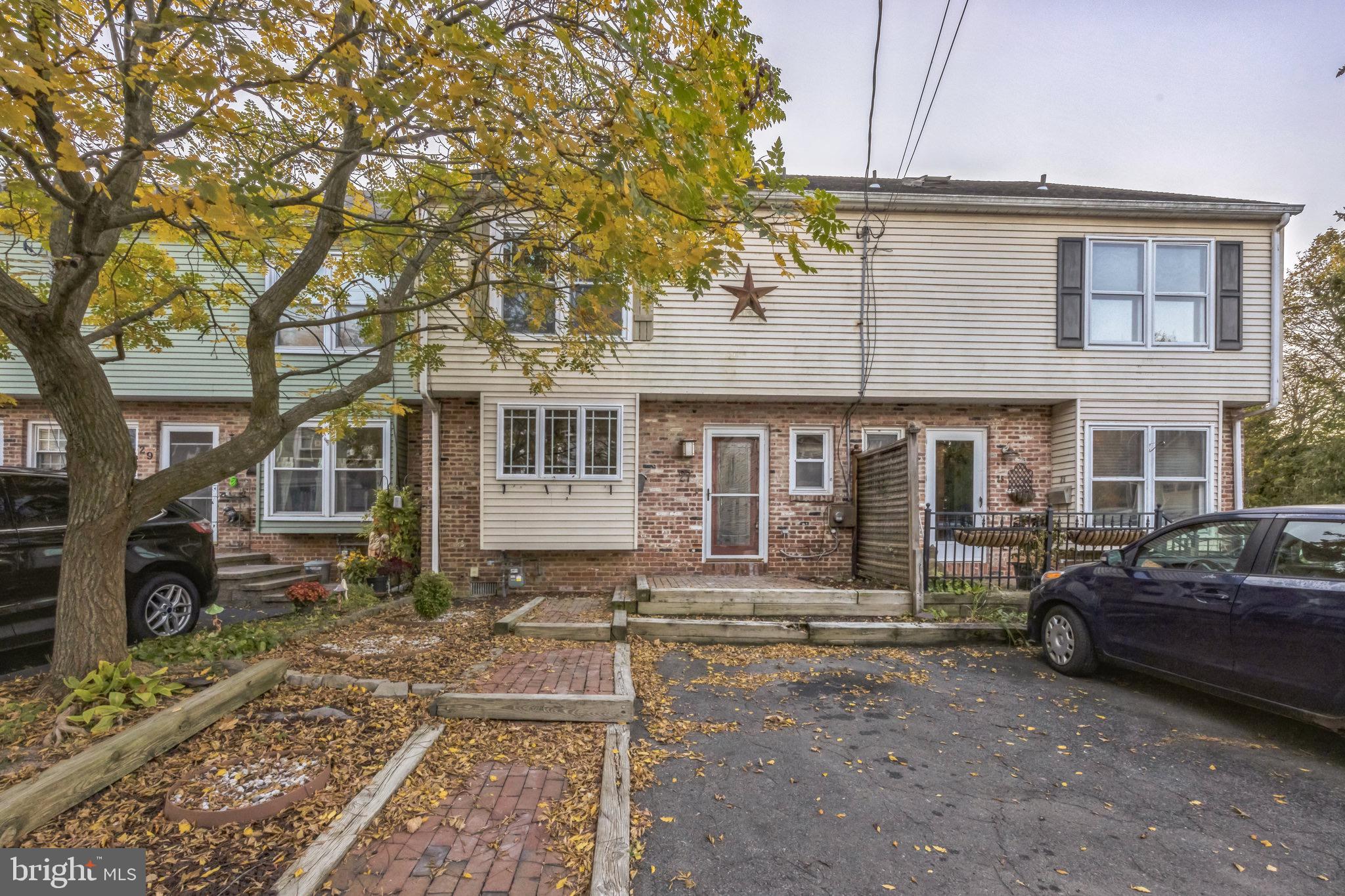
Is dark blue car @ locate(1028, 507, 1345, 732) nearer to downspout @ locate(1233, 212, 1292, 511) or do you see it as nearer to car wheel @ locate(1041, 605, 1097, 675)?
car wheel @ locate(1041, 605, 1097, 675)

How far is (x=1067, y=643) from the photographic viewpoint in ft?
16.9

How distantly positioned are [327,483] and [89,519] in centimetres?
579

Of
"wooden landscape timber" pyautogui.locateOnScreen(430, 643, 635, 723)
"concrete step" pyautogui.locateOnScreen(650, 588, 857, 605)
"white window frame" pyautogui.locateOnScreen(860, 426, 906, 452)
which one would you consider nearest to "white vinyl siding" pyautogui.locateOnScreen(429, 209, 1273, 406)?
"white window frame" pyautogui.locateOnScreen(860, 426, 906, 452)

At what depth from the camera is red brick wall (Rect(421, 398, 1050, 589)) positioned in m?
8.31

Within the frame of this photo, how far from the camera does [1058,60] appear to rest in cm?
686

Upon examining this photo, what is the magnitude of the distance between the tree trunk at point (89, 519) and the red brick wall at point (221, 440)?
568 cm

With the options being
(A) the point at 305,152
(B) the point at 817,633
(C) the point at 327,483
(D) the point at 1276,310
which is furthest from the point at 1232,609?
(C) the point at 327,483

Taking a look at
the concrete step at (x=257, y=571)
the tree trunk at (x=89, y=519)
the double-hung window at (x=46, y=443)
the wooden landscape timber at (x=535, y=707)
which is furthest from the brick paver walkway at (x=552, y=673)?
the double-hung window at (x=46, y=443)

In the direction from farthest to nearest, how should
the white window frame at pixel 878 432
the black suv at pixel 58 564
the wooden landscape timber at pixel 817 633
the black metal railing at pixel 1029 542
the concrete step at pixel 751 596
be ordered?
the white window frame at pixel 878 432
the black metal railing at pixel 1029 542
the concrete step at pixel 751 596
the wooden landscape timber at pixel 817 633
the black suv at pixel 58 564

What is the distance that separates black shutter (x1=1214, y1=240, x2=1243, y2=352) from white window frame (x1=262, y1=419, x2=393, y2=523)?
1271 centimetres

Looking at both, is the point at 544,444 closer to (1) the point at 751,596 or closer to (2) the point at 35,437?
(1) the point at 751,596

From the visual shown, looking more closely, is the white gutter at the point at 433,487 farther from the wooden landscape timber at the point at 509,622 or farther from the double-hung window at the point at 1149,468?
the double-hung window at the point at 1149,468

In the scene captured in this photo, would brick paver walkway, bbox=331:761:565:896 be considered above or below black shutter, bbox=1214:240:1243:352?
below

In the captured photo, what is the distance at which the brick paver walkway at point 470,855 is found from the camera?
221 cm
